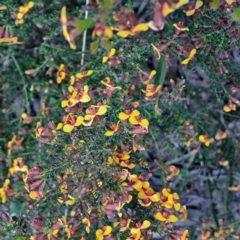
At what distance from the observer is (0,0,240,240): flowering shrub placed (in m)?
1.58

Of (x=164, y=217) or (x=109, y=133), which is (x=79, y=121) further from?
(x=164, y=217)

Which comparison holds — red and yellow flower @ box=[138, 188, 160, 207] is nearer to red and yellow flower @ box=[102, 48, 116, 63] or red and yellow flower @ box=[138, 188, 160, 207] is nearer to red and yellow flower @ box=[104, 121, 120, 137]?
red and yellow flower @ box=[104, 121, 120, 137]

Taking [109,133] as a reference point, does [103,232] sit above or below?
below

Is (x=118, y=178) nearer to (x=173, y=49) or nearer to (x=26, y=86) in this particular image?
(x=173, y=49)

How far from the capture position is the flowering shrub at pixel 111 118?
1580 mm

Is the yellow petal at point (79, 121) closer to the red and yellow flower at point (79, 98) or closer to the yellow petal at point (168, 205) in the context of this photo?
the red and yellow flower at point (79, 98)

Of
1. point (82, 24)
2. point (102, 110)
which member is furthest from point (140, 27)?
point (102, 110)

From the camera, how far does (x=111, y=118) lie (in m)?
1.71

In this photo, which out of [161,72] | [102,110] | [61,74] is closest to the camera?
[102,110]

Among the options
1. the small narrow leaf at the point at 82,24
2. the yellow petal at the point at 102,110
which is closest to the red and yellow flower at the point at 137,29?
the small narrow leaf at the point at 82,24

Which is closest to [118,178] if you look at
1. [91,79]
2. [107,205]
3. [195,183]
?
[107,205]

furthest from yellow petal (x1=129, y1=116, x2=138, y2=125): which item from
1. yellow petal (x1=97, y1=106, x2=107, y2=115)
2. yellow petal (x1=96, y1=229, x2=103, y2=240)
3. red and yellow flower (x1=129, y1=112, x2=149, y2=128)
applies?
yellow petal (x1=96, y1=229, x2=103, y2=240)

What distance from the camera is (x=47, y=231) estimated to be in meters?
1.61

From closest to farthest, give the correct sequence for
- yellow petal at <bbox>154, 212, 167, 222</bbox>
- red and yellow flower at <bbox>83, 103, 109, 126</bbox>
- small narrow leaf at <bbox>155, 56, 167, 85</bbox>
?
red and yellow flower at <bbox>83, 103, 109, 126</bbox> → yellow petal at <bbox>154, 212, 167, 222</bbox> → small narrow leaf at <bbox>155, 56, 167, 85</bbox>
